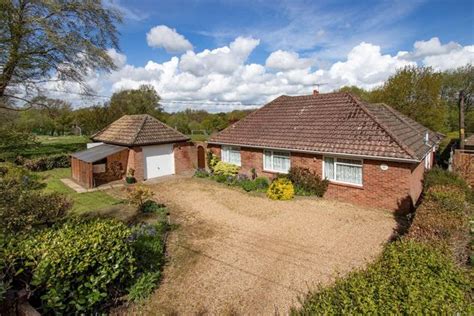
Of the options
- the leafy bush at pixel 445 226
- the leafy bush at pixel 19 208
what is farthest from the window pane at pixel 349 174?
the leafy bush at pixel 19 208

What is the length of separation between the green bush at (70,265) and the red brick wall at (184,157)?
1489 cm

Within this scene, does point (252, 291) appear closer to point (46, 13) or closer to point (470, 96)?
point (46, 13)

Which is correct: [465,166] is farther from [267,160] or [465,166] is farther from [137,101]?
[137,101]

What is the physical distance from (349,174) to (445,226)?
7604mm

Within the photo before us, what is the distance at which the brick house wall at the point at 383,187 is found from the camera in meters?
11.7

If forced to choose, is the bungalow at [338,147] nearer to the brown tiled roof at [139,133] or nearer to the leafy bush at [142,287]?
the brown tiled roof at [139,133]

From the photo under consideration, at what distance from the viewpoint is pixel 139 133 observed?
61.2ft

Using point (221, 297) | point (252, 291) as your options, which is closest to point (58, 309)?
point (221, 297)

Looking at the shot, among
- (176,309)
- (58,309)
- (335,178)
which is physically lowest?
(176,309)

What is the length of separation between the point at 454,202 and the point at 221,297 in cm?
662

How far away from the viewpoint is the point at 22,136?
5.48 m

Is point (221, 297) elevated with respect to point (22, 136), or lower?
lower

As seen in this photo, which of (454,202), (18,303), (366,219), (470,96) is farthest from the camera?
(470,96)

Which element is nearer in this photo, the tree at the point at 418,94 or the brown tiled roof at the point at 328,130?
the brown tiled roof at the point at 328,130
